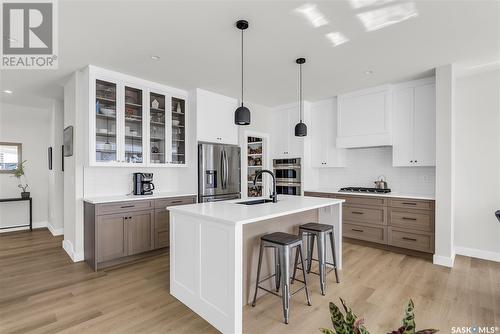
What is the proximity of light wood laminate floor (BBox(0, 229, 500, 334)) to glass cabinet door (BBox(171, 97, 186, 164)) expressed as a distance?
5.38 feet

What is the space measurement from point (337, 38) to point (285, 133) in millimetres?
2933

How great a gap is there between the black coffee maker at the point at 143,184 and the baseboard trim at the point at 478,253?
4.73 meters

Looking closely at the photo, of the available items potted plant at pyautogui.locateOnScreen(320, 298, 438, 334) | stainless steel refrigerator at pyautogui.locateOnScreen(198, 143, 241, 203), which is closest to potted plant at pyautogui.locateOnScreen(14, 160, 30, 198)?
stainless steel refrigerator at pyautogui.locateOnScreen(198, 143, 241, 203)

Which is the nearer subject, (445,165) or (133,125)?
(445,165)

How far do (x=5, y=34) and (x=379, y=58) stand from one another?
4.02 m

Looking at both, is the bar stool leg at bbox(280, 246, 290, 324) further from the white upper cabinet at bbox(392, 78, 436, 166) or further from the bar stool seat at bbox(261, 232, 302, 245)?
the white upper cabinet at bbox(392, 78, 436, 166)

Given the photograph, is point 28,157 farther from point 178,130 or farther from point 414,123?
point 414,123

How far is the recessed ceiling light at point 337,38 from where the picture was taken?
2.67 m

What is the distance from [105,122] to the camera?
3691mm

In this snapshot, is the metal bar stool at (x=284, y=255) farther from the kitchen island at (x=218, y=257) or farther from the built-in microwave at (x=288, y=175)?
the built-in microwave at (x=288, y=175)

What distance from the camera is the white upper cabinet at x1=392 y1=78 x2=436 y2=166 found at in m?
3.87

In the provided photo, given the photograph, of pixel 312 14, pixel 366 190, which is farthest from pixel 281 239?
pixel 366 190

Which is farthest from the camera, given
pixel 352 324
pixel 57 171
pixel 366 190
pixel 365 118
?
pixel 57 171

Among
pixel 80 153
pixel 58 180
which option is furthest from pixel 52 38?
pixel 58 180
